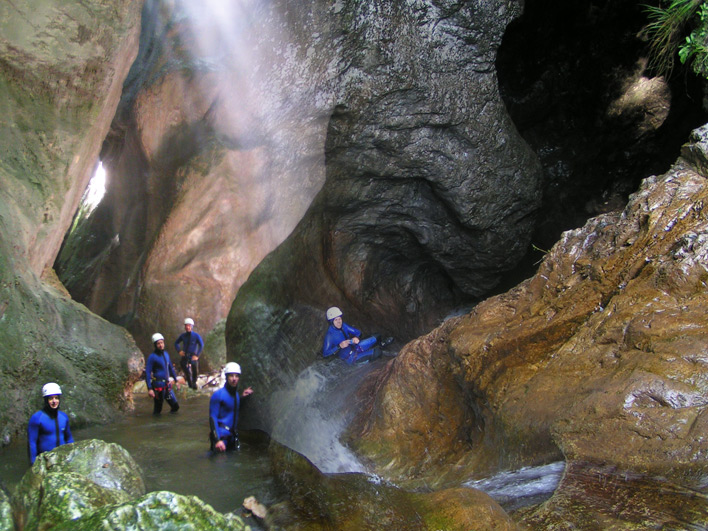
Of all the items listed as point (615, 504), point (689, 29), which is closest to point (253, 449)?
point (615, 504)

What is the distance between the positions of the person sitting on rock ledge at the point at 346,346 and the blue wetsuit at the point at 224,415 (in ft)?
6.45

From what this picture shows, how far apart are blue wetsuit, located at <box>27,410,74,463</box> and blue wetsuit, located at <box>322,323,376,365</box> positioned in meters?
3.93

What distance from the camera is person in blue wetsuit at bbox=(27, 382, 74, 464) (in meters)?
6.28

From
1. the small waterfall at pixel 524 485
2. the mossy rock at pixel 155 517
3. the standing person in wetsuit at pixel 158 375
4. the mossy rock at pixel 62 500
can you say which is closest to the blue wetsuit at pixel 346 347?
the standing person in wetsuit at pixel 158 375

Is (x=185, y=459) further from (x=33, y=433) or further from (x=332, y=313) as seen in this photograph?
(x=332, y=313)

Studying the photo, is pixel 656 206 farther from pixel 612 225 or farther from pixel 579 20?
pixel 579 20

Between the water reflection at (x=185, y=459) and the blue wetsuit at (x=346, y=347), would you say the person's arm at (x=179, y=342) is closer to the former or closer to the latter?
the water reflection at (x=185, y=459)

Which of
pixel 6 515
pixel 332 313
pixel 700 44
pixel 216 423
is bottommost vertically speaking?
pixel 216 423

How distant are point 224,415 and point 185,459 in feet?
2.28

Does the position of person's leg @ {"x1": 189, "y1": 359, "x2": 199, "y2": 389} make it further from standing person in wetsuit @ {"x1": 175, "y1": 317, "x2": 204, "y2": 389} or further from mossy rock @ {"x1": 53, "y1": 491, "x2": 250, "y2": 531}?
mossy rock @ {"x1": 53, "y1": 491, "x2": 250, "y2": 531}

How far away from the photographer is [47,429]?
6.33 metres

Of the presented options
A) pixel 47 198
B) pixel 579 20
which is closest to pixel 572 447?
pixel 47 198

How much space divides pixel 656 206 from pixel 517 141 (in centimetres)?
482

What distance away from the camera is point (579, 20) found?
34.6ft
